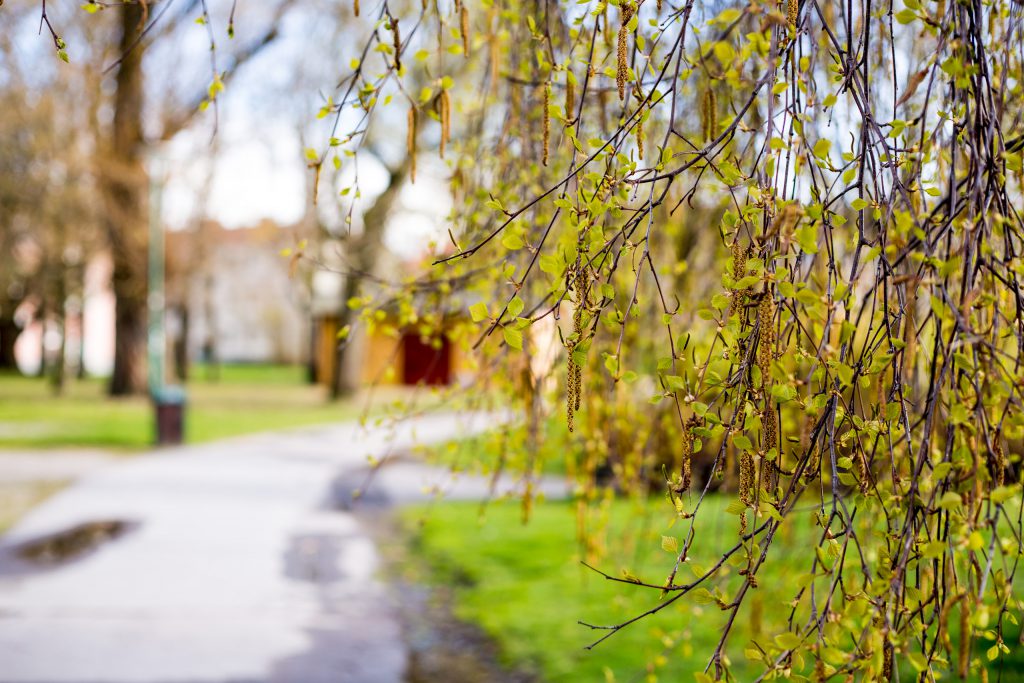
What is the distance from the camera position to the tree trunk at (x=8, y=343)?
120ft

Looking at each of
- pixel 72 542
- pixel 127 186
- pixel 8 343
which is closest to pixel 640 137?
pixel 72 542

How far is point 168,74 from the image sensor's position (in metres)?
18.5

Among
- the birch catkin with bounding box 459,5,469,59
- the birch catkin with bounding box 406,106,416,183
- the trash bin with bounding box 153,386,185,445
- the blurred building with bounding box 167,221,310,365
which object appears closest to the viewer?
the birch catkin with bounding box 459,5,469,59

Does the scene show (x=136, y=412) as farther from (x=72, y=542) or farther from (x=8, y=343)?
(x=8, y=343)

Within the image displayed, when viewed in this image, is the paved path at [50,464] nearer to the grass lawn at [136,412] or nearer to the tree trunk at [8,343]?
the grass lawn at [136,412]

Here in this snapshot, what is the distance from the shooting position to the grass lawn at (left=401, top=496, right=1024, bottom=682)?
445cm

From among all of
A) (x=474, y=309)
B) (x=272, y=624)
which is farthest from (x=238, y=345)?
(x=474, y=309)

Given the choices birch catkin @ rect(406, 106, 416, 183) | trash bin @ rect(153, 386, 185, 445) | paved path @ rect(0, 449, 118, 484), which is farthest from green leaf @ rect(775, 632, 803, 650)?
trash bin @ rect(153, 386, 185, 445)

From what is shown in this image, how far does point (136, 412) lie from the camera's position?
17.9 metres

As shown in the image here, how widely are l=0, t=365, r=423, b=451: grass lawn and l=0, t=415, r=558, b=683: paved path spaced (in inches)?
67.4

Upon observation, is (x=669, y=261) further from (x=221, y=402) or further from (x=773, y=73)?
(x=221, y=402)

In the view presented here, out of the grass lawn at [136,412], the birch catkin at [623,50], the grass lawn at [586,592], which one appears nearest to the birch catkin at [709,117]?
the birch catkin at [623,50]

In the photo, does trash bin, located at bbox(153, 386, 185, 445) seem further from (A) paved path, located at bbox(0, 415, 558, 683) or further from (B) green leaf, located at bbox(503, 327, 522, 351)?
(B) green leaf, located at bbox(503, 327, 522, 351)

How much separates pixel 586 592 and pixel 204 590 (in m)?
2.39
